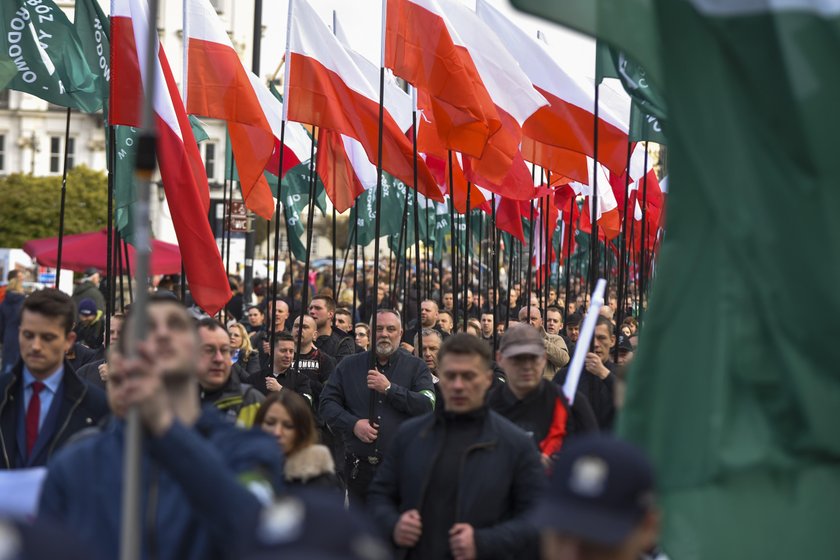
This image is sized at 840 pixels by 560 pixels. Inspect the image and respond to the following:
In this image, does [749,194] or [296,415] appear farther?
[296,415]

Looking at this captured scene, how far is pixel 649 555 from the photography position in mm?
6465

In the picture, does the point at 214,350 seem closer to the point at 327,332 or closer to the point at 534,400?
the point at 534,400

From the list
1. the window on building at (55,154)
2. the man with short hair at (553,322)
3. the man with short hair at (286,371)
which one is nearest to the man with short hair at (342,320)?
the man with short hair at (553,322)

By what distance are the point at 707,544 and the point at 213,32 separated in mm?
10343

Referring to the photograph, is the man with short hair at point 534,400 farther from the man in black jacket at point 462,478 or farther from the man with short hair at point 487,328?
the man with short hair at point 487,328

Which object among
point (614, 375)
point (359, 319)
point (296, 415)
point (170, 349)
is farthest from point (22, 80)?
point (359, 319)

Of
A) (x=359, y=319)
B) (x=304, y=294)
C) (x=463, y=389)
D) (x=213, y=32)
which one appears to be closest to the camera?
(x=463, y=389)

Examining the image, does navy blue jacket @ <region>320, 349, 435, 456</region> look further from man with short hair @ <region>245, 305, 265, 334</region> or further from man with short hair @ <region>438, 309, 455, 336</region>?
man with short hair @ <region>245, 305, 265, 334</region>

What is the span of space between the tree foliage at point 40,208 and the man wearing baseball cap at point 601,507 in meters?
73.6

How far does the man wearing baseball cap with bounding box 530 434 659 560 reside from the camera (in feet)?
11.7

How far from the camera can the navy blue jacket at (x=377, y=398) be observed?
35.1ft

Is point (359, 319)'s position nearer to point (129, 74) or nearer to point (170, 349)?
point (129, 74)

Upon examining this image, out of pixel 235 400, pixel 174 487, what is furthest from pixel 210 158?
pixel 174 487

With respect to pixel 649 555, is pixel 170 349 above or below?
above
